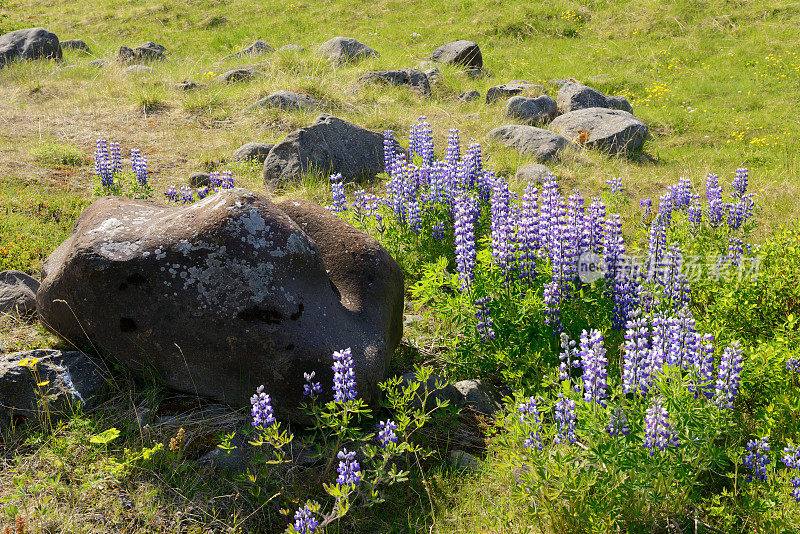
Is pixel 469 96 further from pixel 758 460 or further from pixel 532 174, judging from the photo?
pixel 758 460

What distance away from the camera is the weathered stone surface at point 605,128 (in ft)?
38.4

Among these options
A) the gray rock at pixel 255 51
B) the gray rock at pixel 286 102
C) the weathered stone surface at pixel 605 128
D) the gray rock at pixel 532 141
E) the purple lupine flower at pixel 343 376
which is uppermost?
the purple lupine flower at pixel 343 376

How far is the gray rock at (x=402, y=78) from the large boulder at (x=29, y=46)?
9.60m

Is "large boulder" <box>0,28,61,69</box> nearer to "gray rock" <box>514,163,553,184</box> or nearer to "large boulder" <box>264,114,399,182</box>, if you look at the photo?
"large boulder" <box>264,114,399,182</box>

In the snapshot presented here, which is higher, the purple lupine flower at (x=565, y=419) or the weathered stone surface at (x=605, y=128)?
the purple lupine flower at (x=565, y=419)

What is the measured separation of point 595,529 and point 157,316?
9.55 ft

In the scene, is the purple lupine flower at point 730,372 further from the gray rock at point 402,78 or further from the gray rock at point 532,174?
the gray rock at point 402,78

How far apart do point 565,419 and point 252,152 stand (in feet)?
25.0

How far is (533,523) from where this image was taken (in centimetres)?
320

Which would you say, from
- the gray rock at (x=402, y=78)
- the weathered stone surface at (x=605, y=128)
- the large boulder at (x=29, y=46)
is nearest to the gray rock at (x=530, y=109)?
the weathered stone surface at (x=605, y=128)

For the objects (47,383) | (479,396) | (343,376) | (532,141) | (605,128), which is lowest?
(605,128)

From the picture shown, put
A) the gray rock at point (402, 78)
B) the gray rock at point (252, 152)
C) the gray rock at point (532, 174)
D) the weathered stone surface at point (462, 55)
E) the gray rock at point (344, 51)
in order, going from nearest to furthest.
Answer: the gray rock at point (532, 174)
the gray rock at point (252, 152)
the gray rock at point (402, 78)
the gray rock at point (344, 51)
the weathered stone surface at point (462, 55)

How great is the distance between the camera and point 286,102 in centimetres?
1176

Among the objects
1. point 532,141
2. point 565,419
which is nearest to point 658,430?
point 565,419
